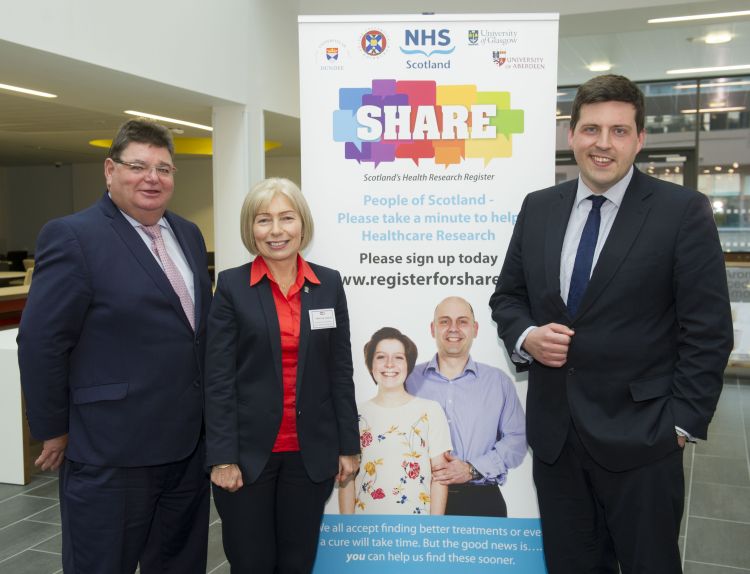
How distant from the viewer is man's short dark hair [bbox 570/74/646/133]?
1891mm

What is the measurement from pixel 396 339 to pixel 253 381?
0.74 m

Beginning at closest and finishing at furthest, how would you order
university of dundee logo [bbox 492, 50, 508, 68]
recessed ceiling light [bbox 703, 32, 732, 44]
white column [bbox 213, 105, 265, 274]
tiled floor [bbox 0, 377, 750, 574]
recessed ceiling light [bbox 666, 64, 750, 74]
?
university of dundee logo [bbox 492, 50, 508, 68] → tiled floor [bbox 0, 377, 750, 574] → white column [bbox 213, 105, 265, 274] → recessed ceiling light [bbox 703, 32, 732, 44] → recessed ceiling light [bbox 666, 64, 750, 74]

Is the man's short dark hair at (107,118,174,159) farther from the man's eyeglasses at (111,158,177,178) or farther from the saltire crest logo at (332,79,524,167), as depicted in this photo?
the saltire crest logo at (332,79,524,167)

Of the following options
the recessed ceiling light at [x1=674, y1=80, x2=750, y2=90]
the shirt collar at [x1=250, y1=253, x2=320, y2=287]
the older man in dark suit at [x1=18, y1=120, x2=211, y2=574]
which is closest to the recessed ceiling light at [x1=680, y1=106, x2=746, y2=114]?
the recessed ceiling light at [x1=674, y1=80, x2=750, y2=90]

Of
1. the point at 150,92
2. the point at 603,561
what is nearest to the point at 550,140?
the point at 603,561

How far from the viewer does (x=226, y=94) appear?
560 centimetres

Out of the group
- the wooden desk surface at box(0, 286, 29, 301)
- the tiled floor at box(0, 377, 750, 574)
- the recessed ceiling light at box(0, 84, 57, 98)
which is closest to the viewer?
the tiled floor at box(0, 377, 750, 574)

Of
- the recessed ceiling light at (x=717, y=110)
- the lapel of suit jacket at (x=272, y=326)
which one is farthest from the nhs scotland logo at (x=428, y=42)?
the recessed ceiling light at (x=717, y=110)

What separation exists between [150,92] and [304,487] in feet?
13.4

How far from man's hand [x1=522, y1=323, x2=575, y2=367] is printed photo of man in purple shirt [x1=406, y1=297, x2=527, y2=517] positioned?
2.07 feet

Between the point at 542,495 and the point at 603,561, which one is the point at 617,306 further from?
the point at 603,561

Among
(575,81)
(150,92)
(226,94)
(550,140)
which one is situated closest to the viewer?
(550,140)

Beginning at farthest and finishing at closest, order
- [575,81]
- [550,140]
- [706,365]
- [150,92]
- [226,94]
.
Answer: [575,81] → [226,94] → [150,92] → [550,140] → [706,365]

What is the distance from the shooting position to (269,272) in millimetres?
2152
